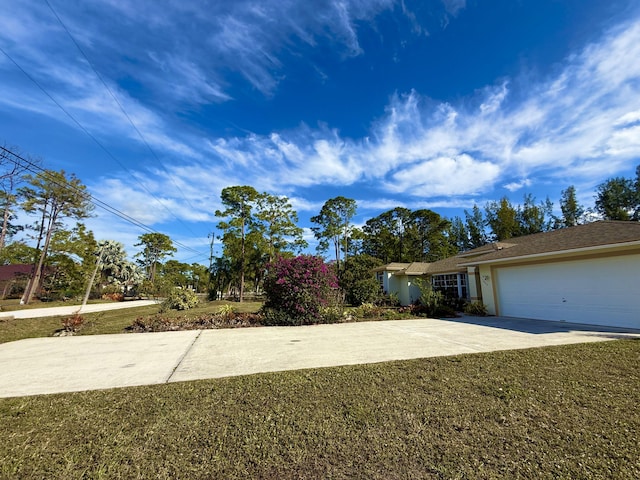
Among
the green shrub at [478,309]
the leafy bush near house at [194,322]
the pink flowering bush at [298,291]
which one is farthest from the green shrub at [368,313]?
the leafy bush near house at [194,322]

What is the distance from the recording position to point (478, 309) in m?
12.8

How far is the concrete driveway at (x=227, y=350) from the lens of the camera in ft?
14.6

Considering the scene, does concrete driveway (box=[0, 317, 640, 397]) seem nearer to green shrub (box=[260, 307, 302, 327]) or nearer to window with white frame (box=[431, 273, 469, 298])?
green shrub (box=[260, 307, 302, 327])

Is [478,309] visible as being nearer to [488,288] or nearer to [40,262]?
[488,288]

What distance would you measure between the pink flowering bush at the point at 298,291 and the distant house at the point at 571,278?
7497 mm

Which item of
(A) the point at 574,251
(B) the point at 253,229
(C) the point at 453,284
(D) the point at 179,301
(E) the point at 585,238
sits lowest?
(D) the point at 179,301

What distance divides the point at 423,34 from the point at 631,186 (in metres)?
33.2

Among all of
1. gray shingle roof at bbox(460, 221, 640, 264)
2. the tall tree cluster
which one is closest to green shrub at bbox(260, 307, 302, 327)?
gray shingle roof at bbox(460, 221, 640, 264)

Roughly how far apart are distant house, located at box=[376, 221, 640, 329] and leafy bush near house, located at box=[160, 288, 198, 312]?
47.8 feet

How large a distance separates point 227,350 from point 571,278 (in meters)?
11.2

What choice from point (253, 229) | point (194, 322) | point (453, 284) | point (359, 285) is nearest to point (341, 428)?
point (194, 322)

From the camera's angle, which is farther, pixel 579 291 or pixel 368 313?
pixel 368 313

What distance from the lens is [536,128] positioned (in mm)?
11211

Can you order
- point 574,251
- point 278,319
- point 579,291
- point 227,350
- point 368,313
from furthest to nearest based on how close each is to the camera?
1. point 368,313
2. point 278,319
3. point 579,291
4. point 574,251
5. point 227,350
